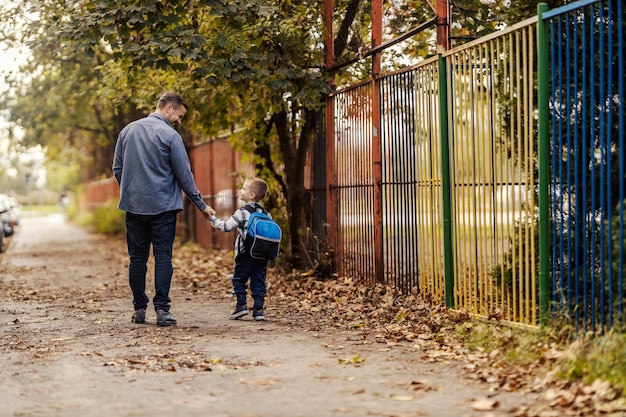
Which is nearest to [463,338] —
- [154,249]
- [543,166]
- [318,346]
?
[318,346]

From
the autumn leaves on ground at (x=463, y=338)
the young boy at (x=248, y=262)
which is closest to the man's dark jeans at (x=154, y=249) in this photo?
the young boy at (x=248, y=262)

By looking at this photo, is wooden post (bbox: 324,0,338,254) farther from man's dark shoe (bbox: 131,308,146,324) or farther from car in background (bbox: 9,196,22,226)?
car in background (bbox: 9,196,22,226)

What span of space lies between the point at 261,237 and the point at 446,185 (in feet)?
5.49

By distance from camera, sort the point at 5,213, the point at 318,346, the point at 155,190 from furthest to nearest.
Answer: the point at 5,213, the point at 155,190, the point at 318,346

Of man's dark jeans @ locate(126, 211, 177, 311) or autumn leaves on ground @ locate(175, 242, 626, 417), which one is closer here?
autumn leaves on ground @ locate(175, 242, 626, 417)

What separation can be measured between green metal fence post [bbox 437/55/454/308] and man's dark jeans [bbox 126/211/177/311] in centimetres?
238

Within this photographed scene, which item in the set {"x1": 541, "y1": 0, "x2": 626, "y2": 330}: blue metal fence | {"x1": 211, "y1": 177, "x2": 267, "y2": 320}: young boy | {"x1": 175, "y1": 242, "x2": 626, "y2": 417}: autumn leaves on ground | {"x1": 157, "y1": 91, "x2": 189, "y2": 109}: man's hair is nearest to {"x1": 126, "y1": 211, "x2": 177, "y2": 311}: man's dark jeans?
{"x1": 211, "y1": 177, "x2": 267, "y2": 320}: young boy

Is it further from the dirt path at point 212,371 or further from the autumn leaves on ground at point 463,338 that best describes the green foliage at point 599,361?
the dirt path at point 212,371

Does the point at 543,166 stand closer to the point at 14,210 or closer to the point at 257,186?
the point at 257,186

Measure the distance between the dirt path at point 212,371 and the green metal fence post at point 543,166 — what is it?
0.83 metres

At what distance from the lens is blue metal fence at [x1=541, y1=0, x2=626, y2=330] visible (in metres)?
5.80

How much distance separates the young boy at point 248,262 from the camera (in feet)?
28.2

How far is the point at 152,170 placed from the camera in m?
8.46

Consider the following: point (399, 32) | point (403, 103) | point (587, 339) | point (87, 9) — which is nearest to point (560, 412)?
point (587, 339)
